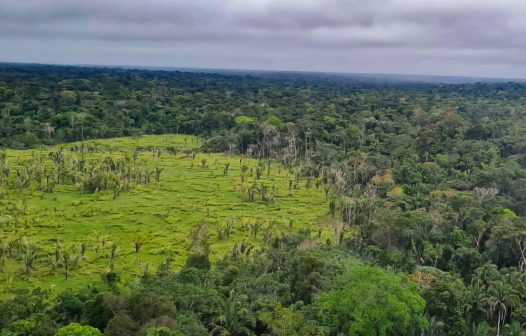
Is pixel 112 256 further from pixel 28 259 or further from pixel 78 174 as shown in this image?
pixel 78 174

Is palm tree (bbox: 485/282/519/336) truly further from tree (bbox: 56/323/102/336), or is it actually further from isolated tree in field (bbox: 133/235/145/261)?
isolated tree in field (bbox: 133/235/145/261)

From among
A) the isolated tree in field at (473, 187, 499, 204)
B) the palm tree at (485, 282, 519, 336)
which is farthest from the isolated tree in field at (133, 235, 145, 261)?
the isolated tree in field at (473, 187, 499, 204)

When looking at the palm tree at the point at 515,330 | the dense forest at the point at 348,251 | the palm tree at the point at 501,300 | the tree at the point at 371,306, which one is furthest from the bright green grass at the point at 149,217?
the palm tree at the point at 515,330

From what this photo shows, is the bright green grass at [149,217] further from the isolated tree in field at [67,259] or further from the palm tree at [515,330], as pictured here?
the palm tree at [515,330]

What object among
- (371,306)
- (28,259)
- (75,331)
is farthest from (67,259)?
(371,306)

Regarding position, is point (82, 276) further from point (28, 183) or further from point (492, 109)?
point (492, 109)
